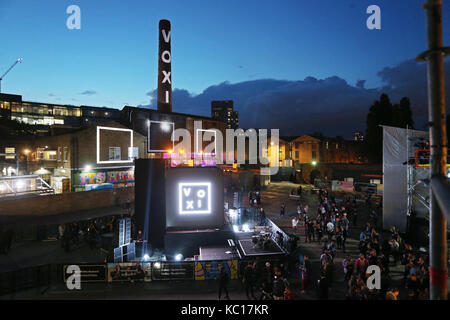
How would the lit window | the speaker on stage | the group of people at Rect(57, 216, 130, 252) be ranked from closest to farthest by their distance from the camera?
the speaker on stage
the group of people at Rect(57, 216, 130, 252)
the lit window

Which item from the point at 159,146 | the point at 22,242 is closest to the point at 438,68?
Result: the point at 159,146

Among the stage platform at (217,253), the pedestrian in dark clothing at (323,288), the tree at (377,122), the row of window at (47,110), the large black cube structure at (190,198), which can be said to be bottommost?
the stage platform at (217,253)

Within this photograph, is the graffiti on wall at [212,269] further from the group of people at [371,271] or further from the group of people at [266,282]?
the group of people at [371,271]

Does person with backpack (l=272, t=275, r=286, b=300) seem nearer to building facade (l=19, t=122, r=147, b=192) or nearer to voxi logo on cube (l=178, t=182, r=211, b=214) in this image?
voxi logo on cube (l=178, t=182, r=211, b=214)

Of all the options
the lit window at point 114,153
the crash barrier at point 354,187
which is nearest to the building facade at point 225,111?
the crash barrier at point 354,187

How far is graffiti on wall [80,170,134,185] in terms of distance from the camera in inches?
1024

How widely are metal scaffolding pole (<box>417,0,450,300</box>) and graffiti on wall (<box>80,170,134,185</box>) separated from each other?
28974 mm

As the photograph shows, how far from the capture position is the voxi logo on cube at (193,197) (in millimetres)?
14250

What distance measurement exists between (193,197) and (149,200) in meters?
2.62

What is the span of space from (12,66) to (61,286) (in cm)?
6294

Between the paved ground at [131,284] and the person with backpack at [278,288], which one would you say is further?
the paved ground at [131,284]

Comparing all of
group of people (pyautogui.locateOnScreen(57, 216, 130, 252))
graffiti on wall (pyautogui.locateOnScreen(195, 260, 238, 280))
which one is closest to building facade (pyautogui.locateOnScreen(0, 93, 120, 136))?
group of people (pyautogui.locateOnScreen(57, 216, 130, 252))

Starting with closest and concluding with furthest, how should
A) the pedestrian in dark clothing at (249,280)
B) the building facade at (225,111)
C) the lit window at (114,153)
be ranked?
the pedestrian in dark clothing at (249,280) < the lit window at (114,153) < the building facade at (225,111)

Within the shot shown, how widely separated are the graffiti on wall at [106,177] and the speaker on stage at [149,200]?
51.0 ft
